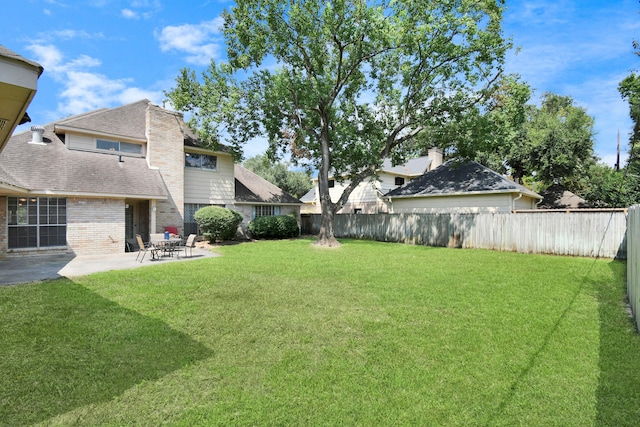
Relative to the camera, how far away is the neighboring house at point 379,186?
90.9 feet

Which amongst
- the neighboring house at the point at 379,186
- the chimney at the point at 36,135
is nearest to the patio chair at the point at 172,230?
the chimney at the point at 36,135

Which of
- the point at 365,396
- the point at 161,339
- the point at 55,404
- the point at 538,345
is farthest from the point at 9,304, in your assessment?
the point at 538,345

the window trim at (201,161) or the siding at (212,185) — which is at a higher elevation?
the window trim at (201,161)

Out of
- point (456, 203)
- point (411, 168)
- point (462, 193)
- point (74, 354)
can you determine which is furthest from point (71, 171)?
point (411, 168)

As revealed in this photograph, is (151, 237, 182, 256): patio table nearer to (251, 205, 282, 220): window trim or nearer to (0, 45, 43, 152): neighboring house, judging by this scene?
(251, 205, 282, 220): window trim

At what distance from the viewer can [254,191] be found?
22.1 meters

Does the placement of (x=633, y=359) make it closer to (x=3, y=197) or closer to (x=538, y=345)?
(x=538, y=345)

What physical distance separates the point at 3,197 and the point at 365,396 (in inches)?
606

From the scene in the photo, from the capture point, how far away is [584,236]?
42.2 ft

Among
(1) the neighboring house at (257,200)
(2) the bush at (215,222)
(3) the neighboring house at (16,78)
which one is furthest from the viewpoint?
(1) the neighboring house at (257,200)

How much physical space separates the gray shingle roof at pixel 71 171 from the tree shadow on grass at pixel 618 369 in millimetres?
15734

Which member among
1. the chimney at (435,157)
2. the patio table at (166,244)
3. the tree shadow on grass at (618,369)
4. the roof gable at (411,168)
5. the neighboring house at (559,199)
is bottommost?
the tree shadow on grass at (618,369)

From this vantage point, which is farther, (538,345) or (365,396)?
(538,345)

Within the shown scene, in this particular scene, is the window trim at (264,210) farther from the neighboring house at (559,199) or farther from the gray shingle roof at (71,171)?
the neighboring house at (559,199)
